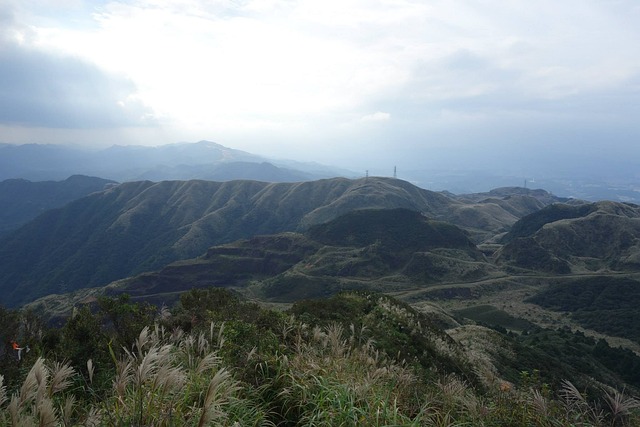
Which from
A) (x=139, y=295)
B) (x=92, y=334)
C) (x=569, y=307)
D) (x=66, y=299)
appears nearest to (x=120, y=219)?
(x=66, y=299)

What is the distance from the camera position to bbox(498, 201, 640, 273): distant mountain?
91.3 meters

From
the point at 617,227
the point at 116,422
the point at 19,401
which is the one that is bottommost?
the point at 617,227

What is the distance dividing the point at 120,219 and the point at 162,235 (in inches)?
1038

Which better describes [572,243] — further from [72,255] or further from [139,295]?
[72,255]

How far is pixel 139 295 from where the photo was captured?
8975 centimetres

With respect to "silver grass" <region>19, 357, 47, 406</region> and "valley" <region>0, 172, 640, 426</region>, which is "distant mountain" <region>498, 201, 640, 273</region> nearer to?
Result: "valley" <region>0, 172, 640, 426</region>

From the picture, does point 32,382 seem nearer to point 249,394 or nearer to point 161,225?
point 249,394

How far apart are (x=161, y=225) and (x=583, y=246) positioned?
528 feet

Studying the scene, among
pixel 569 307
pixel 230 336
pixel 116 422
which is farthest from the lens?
pixel 569 307

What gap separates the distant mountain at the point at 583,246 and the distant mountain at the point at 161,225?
3588cm

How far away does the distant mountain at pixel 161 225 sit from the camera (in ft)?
474

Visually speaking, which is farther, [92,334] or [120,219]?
[120,219]

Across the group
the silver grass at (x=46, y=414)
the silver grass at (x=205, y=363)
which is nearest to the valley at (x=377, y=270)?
the silver grass at (x=205, y=363)

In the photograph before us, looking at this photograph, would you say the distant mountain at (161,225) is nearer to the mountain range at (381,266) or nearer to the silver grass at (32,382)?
the mountain range at (381,266)
